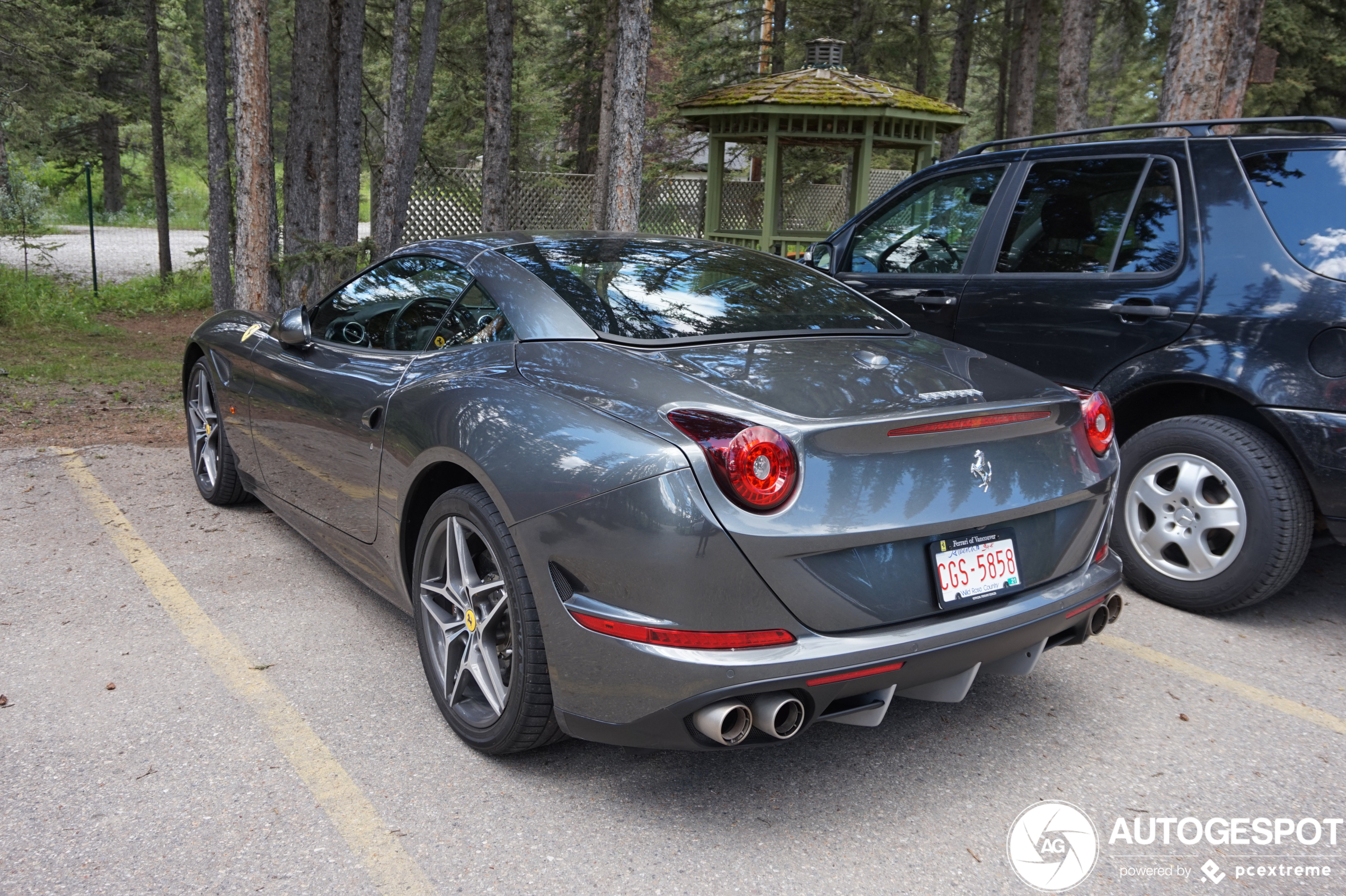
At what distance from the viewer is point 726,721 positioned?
2.39 m

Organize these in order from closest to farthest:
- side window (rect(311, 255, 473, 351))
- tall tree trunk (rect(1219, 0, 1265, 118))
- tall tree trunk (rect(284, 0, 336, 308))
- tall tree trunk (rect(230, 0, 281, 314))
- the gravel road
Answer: side window (rect(311, 255, 473, 351)) < tall tree trunk (rect(230, 0, 281, 314)) < tall tree trunk (rect(1219, 0, 1265, 118)) < tall tree trunk (rect(284, 0, 336, 308)) < the gravel road

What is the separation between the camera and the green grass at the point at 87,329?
9.72 metres

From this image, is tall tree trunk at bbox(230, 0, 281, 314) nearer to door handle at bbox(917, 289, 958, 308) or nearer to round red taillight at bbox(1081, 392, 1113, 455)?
door handle at bbox(917, 289, 958, 308)

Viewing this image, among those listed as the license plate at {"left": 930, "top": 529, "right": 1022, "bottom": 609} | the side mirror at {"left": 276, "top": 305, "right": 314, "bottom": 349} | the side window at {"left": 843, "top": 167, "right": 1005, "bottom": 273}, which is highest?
the side window at {"left": 843, "top": 167, "right": 1005, "bottom": 273}

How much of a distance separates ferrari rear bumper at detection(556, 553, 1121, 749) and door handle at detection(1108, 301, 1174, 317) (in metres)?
2.08

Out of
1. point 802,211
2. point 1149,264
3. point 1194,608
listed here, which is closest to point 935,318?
point 1149,264

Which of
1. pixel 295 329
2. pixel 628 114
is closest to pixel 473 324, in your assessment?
pixel 295 329

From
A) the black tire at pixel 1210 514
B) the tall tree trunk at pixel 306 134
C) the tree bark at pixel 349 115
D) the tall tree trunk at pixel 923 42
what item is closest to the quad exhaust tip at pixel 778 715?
the black tire at pixel 1210 514

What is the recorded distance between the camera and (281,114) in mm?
33406

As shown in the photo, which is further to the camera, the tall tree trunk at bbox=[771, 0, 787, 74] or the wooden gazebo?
the tall tree trunk at bbox=[771, 0, 787, 74]

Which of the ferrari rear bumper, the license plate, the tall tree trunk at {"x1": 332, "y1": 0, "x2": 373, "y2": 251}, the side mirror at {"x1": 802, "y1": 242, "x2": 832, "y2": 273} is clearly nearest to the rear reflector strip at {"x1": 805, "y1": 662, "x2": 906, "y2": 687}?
the ferrari rear bumper

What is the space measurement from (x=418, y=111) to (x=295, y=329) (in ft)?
35.4

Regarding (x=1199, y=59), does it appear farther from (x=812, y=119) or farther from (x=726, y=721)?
(x=812, y=119)

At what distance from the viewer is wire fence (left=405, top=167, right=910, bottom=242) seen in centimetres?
1620
